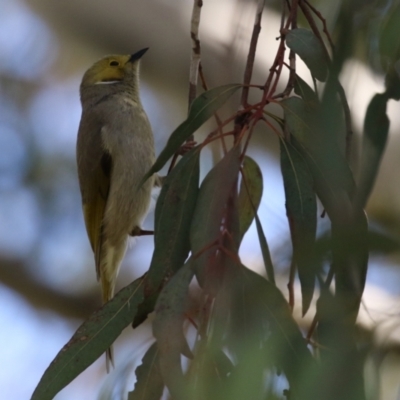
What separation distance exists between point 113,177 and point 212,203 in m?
1.29

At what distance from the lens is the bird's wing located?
2498 millimetres

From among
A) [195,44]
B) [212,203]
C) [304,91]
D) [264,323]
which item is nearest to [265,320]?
[264,323]

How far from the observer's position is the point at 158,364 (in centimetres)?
125

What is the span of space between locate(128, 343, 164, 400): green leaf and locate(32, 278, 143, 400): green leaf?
8 centimetres

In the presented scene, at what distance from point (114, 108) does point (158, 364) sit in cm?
149

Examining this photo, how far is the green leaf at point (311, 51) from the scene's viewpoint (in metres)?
1.27

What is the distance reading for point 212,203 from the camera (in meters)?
1.24

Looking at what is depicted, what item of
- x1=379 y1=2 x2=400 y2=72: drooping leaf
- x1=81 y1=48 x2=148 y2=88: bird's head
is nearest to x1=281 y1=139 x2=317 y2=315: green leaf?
x1=379 y1=2 x2=400 y2=72: drooping leaf

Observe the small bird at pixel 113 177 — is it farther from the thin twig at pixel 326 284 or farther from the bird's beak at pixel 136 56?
the thin twig at pixel 326 284

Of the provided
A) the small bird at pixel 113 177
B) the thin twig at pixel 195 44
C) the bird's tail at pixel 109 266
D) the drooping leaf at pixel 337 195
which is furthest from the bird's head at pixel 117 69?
the drooping leaf at pixel 337 195

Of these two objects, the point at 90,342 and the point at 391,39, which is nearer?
the point at 391,39

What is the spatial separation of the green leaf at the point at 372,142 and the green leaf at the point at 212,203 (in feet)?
0.77

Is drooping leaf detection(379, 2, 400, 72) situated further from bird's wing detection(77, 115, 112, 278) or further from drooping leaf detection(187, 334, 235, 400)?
bird's wing detection(77, 115, 112, 278)

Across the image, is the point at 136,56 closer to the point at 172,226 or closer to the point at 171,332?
the point at 172,226
